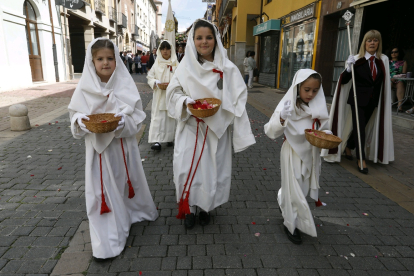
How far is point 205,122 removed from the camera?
2799 mm

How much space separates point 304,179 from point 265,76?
1625 cm

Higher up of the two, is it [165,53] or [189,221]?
[165,53]

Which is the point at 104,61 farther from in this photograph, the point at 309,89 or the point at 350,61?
the point at 350,61

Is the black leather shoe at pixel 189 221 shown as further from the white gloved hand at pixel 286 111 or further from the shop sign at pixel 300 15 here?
the shop sign at pixel 300 15

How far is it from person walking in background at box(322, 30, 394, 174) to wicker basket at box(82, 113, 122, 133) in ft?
12.1

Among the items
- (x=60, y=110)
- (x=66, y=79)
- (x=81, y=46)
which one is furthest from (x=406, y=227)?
(x=81, y=46)

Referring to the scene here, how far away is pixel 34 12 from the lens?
613 inches

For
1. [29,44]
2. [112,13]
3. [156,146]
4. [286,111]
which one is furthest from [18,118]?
[112,13]

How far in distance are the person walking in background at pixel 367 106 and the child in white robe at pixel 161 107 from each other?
294cm

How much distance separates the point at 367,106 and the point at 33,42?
17.2 meters

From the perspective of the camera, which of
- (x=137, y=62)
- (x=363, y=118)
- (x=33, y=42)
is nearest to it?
(x=363, y=118)

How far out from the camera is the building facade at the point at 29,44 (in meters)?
12.9

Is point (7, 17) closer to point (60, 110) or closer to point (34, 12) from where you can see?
point (34, 12)

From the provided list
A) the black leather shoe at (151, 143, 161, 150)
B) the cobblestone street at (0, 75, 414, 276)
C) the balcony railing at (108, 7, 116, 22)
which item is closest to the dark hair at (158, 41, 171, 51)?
the black leather shoe at (151, 143, 161, 150)
